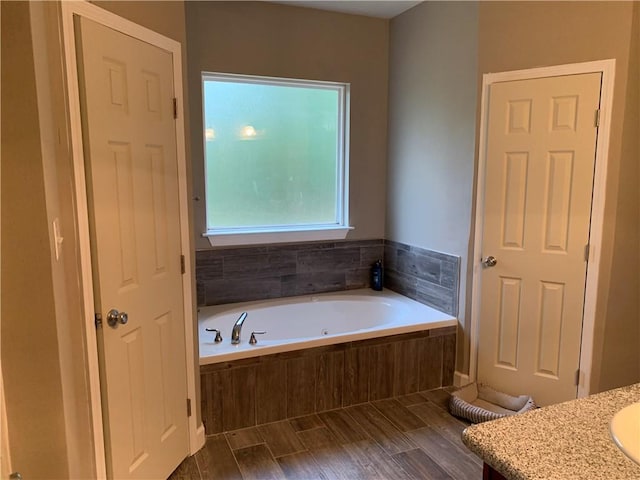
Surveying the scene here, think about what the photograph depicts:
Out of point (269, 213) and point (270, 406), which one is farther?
point (269, 213)

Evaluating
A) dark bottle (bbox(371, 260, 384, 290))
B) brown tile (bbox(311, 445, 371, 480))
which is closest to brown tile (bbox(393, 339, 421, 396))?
brown tile (bbox(311, 445, 371, 480))

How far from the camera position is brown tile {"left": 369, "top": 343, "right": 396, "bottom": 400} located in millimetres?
3066

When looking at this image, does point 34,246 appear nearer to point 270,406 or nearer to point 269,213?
point 270,406

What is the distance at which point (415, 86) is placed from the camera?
3.58m

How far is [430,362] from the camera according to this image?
325 cm

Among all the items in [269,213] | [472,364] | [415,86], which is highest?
[415,86]

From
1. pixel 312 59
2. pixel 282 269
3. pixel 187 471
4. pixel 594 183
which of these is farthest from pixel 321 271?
pixel 594 183

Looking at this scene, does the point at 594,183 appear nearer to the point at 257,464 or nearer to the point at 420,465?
the point at 420,465

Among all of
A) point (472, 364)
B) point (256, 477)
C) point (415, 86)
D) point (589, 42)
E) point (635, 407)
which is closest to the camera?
point (635, 407)

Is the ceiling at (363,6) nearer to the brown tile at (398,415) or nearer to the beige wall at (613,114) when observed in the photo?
the beige wall at (613,114)

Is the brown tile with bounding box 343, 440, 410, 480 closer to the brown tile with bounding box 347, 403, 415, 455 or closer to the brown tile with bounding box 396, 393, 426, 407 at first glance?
the brown tile with bounding box 347, 403, 415, 455

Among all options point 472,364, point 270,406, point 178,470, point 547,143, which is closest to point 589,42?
point 547,143

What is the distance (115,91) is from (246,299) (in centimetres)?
206

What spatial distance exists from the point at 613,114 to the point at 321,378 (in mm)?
Result: 2231
